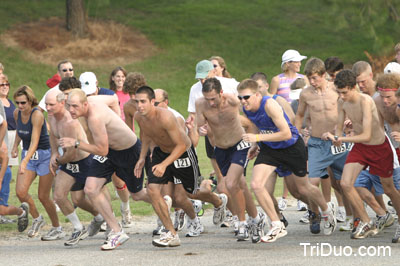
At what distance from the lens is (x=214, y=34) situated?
37.6 m

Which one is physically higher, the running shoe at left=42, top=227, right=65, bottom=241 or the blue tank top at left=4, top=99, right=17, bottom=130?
the blue tank top at left=4, top=99, right=17, bottom=130

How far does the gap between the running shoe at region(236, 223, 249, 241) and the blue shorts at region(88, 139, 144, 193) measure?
1.41 metres

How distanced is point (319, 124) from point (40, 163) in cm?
375

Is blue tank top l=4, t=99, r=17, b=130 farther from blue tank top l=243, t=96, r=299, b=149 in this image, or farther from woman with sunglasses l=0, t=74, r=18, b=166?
blue tank top l=243, t=96, r=299, b=149

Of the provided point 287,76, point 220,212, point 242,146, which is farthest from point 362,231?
point 287,76

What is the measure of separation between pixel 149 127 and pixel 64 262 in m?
1.91

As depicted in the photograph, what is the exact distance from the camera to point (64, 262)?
27.4 feet

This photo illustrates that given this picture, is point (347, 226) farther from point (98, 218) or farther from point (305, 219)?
point (98, 218)

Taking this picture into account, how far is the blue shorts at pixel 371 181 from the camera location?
955cm

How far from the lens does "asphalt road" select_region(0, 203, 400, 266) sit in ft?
26.5

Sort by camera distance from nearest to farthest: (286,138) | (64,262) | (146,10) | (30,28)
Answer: (64,262) → (286,138) → (30,28) → (146,10)

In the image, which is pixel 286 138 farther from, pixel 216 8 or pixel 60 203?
pixel 216 8

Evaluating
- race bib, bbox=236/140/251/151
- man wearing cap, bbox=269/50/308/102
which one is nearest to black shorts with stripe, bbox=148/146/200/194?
race bib, bbox=236/140/251/151

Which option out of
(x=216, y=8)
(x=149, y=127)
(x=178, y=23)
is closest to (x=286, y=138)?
(x=149, y=127)
